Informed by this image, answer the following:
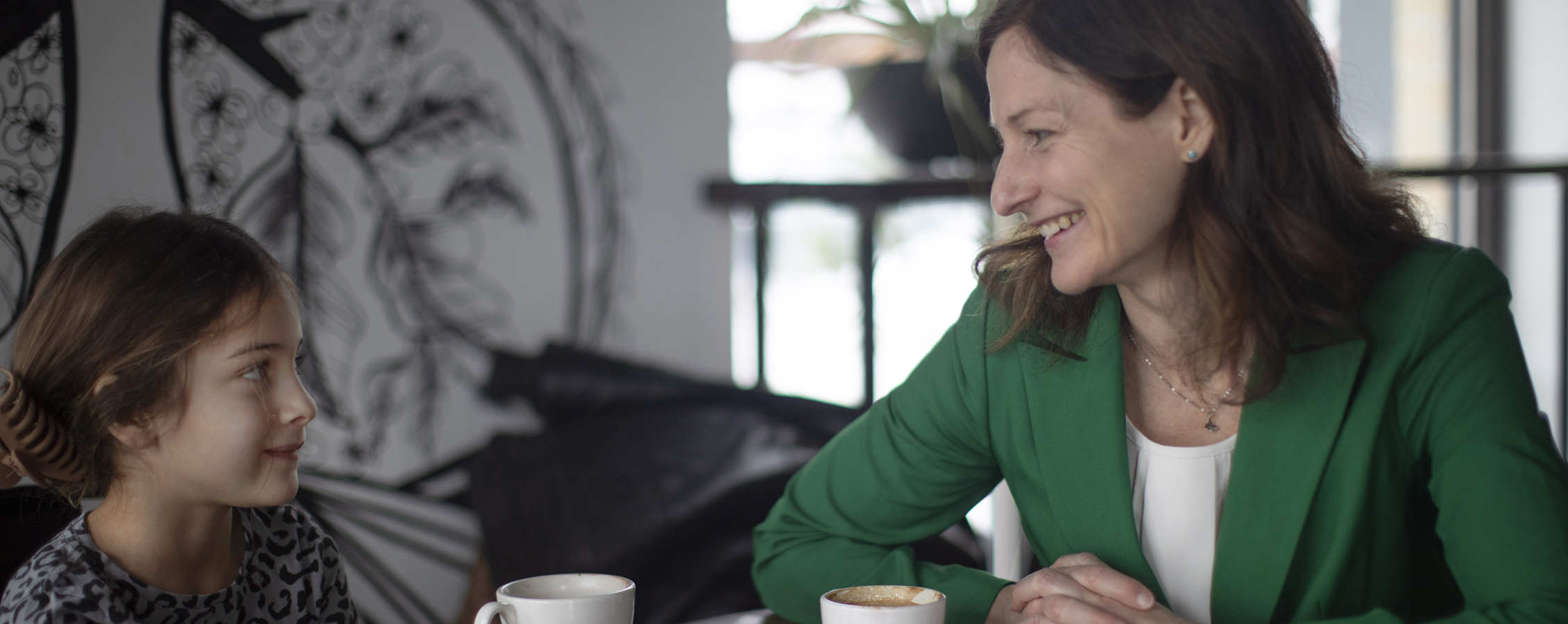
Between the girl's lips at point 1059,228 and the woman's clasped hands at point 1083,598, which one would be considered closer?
the woman's clasped hands at point 1083,598

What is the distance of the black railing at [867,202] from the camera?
227 centimetres

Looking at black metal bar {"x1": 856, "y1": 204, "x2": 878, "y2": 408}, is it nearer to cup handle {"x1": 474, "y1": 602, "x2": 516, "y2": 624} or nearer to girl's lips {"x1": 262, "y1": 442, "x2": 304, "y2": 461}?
girl's lips {"x1": 262, "y1": 442, "x2": 304, "y2": 461}

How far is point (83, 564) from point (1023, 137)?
88 centimetres

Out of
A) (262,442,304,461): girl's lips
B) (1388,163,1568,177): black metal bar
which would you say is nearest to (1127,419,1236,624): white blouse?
(262,442,304,461): girl's lips

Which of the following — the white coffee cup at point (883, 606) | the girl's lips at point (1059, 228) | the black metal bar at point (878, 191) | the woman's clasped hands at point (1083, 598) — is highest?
the black metal bar at point (878, 191)

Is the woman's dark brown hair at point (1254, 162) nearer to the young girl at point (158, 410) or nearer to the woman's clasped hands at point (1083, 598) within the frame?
the woman's clasped hands at point (1083, 598)

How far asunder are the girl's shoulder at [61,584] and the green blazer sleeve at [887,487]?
1.96ft

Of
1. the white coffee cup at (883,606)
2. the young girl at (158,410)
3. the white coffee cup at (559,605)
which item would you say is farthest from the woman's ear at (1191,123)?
the young girl at (158,410)

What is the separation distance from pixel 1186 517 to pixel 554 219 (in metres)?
1.35

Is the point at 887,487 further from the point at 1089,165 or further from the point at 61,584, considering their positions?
the point at 61,584

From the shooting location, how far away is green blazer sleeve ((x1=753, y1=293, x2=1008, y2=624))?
3.70 ft

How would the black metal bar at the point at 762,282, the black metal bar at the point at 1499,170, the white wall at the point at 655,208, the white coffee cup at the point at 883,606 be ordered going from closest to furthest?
1. the white coffee cup at the point at 883,606
2. the white wall at the point at 655,208
3. the black metal bar at the point at 1499,170
4. the black metal bar at the point at 762,282

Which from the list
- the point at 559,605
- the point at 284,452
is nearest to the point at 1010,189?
the point at 559,605

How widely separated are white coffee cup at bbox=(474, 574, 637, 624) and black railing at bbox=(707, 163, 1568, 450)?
1.65 meters
